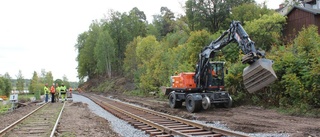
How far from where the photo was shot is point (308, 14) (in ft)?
122

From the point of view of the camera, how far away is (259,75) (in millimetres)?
11625

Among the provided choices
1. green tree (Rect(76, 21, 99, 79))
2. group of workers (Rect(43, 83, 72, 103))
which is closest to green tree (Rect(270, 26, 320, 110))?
group of workers (Rect(43, 83, 72, 103))

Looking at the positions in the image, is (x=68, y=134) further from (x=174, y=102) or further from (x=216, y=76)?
(x=216, y=76)

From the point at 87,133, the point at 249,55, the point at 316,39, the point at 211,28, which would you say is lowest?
the point at 87,133

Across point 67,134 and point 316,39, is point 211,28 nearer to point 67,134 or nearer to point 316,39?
point 316,39

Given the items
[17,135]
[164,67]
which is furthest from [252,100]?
[164,67]

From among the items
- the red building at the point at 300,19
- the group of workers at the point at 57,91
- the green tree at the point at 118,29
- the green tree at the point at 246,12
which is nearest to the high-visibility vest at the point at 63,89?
the group of workers at the point at 57,91

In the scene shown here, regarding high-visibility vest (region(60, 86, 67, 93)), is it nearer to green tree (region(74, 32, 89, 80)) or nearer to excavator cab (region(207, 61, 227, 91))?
excavator cab (region(207, 61, 227, 91))

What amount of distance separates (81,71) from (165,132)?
79.9 meters

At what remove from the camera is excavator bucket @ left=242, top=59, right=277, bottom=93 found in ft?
36.9

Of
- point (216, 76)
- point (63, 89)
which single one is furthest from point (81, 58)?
point (216, 76)

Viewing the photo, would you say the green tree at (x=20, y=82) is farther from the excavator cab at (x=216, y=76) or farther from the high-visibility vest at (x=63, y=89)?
the excavator cab at (x=216, y=76)

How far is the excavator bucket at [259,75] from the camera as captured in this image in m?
11.3

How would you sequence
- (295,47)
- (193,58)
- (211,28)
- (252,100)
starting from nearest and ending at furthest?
(295,47) → (252,100) → (193,58) → (211,28)
